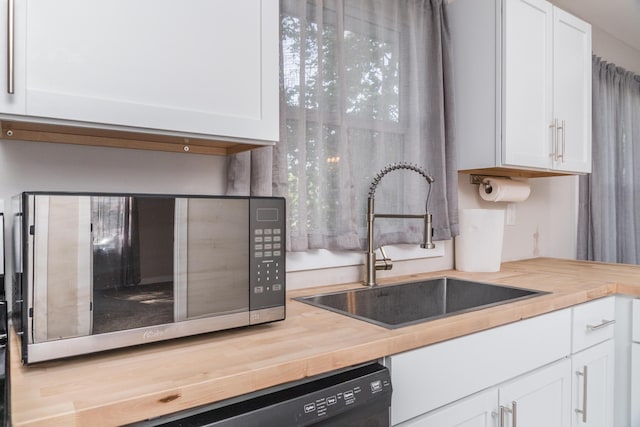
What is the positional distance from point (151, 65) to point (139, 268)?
0.44 meters

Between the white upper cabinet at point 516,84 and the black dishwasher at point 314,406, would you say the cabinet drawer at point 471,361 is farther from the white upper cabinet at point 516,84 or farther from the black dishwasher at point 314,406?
the white upper cabinet at point 516,84

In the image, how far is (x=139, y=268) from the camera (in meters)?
0.84

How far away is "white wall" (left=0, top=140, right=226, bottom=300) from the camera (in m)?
1.06

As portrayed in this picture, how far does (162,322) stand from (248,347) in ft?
0.59

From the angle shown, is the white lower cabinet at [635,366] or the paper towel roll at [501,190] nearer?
the white lower cabinet at [635,366]

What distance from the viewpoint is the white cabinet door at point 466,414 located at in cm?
104

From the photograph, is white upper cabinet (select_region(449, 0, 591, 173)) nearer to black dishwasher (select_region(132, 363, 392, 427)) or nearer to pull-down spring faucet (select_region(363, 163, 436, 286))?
pull-down spring faucet (select_region(363, 163, 436, 286))

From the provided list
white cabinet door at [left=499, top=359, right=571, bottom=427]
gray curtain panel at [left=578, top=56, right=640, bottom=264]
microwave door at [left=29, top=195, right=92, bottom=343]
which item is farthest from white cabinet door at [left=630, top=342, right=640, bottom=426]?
microwave door at [left=29, top=195, right=92, bottom=343]

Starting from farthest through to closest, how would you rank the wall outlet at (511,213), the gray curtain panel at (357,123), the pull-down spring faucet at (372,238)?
the wall outlet at (511,213) < the pull-down spring faucet at (372,238) < the gray curtain panel at (357,123)

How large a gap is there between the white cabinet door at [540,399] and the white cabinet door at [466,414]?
5 centimetres

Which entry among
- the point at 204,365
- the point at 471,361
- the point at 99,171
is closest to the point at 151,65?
the point at 99,171

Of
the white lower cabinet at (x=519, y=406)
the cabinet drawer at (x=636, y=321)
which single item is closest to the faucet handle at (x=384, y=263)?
the white lower cabinet at (x=519, y=406)

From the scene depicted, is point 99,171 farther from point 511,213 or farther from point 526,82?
point 511,213

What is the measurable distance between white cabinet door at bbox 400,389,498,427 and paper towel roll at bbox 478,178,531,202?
3.89ft
